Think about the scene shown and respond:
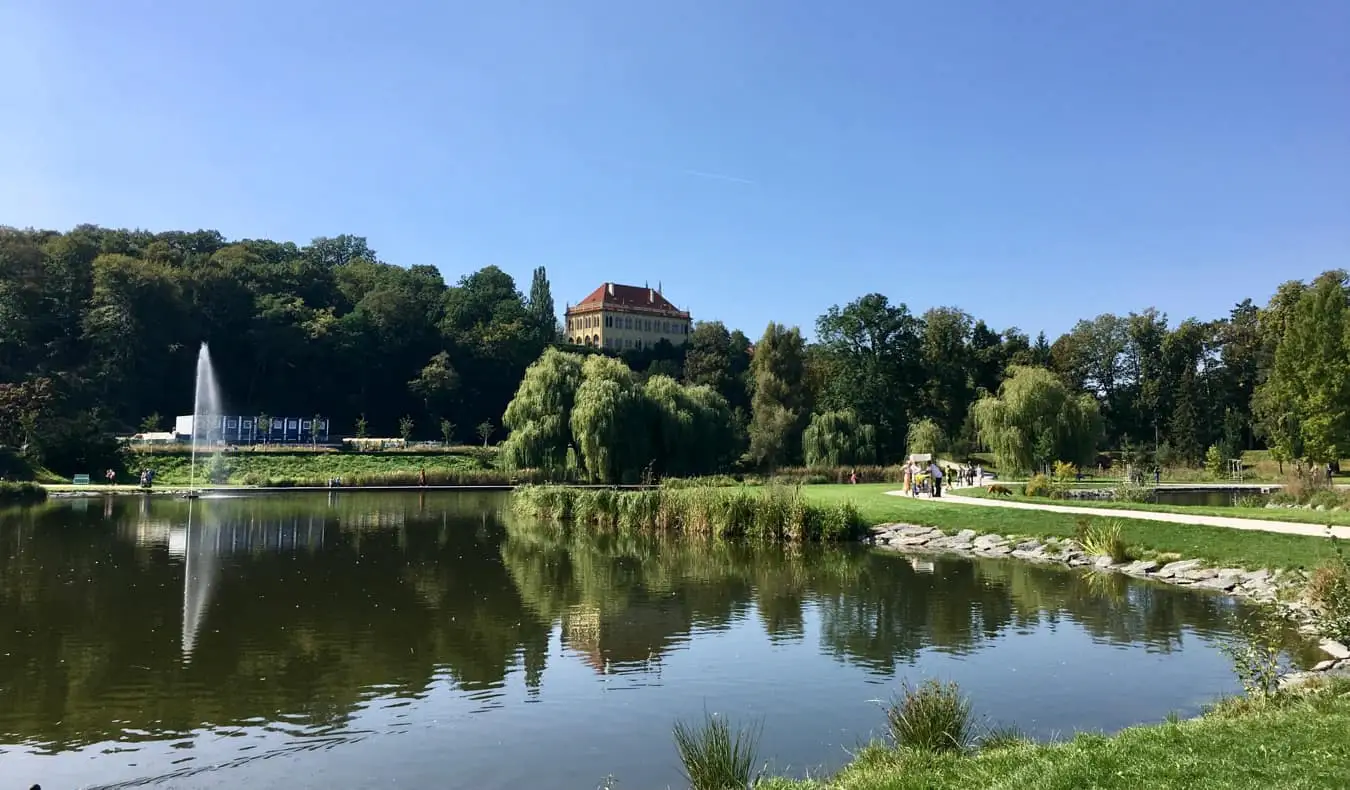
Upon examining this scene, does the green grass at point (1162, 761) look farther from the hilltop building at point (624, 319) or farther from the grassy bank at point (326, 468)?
the hilltop building at point (624, 319)

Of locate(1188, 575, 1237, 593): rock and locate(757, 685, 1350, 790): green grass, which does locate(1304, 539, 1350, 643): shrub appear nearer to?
locate(1188, 575, 1237, 593): rock

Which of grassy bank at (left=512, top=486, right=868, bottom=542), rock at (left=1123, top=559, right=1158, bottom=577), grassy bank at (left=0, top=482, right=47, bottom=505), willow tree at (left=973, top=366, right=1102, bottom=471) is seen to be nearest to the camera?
rock at (left=1123, top=559, right=1158, bottom=577)

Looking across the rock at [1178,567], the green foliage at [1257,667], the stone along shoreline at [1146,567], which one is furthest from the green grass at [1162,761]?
the rock at [1178,567]

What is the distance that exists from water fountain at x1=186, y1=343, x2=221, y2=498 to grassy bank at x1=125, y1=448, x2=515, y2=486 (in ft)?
4.34

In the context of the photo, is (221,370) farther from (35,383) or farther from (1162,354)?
(1162,354)

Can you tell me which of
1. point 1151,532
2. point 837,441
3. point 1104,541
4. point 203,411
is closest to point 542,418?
point 837,441

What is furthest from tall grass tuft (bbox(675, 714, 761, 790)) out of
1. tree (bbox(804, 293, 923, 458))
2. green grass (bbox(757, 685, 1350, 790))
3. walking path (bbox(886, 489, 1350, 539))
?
tree (bbox(804, 293, 923, 458))

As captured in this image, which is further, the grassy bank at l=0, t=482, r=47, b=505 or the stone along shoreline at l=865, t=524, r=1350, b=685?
the grassy bank at l=0, t=482, r=47, b=505

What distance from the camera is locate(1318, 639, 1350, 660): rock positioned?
10625mm

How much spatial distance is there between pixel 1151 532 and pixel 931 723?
15.4m

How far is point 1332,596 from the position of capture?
36.3ft

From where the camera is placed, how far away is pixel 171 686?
10.4m

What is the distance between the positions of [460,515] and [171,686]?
2301cm

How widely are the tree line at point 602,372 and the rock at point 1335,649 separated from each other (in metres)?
33.2
